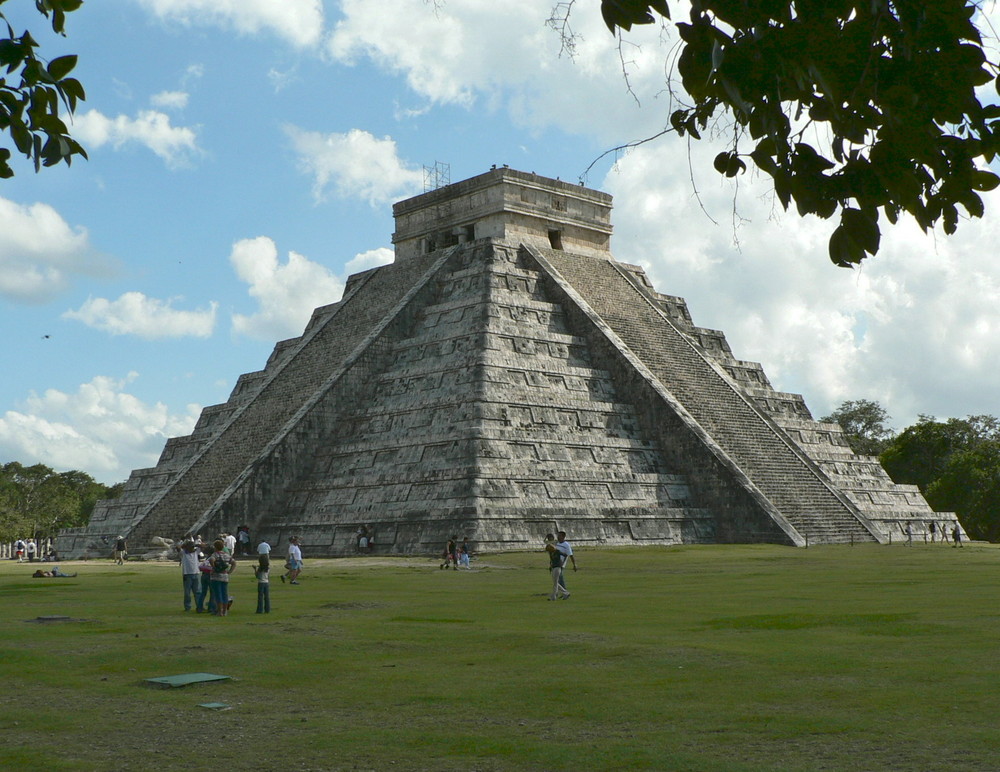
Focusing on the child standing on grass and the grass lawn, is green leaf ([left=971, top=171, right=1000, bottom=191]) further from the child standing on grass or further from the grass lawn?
the child standing on grass

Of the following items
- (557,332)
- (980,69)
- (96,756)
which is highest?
(557,332)

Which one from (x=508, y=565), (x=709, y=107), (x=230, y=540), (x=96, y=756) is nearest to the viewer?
(x=709, y=107)

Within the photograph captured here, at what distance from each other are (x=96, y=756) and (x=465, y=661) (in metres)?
4.24

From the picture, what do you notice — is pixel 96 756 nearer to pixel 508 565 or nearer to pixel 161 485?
pixel 508 565

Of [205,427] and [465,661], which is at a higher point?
[205,427]

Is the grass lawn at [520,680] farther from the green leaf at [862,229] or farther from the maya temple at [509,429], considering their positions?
the maya temple at [509,429]

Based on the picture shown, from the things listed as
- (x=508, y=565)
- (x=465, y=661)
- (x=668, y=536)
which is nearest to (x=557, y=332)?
(x=668, y=536)

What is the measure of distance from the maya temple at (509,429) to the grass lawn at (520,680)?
11.6 m

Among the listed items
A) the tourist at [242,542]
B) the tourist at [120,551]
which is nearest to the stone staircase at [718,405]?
the tourist at [242,542]

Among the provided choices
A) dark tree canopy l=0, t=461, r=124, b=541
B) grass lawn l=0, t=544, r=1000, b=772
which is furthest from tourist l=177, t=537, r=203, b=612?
dark tree canopy l=0, t=461, r=124, b=541

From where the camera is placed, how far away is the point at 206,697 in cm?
938

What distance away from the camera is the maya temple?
30000 millimetres

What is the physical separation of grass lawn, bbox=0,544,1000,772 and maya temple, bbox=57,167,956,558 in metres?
11.6

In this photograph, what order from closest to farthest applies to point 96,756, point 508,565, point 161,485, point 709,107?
point 709,107
point 96,756
point 508,565
point 161,485
